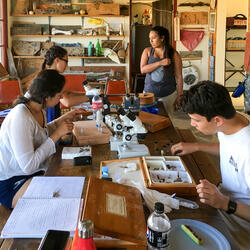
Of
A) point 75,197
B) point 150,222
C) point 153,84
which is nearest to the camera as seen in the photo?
point 150,222

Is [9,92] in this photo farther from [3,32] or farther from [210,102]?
[210,102]

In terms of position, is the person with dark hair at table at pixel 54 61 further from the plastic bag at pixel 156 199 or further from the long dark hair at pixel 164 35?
the plastic bag at pixel 156 199

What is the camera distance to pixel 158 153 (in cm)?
198

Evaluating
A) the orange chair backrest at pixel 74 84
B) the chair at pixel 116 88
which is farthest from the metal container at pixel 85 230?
the orange chair backrest at pixel 74 84

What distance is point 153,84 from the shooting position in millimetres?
3650

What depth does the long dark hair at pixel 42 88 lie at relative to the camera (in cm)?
207

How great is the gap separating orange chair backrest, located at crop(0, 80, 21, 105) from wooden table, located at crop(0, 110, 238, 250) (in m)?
2.36

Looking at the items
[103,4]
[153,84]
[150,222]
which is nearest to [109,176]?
[150,222]

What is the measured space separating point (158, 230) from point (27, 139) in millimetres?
1117

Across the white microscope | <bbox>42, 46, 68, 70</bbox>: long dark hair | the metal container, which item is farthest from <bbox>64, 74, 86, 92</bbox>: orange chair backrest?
the metal container

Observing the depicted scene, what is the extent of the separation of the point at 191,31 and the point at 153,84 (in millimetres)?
3516

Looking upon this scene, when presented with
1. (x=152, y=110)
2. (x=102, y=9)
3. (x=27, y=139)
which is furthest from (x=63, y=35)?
(x=27, y=139)

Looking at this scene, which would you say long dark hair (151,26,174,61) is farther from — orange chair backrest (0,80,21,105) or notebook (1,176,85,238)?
notebook (1,176,85,238)

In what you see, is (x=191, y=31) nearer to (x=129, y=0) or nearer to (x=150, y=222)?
(x=129, y=0)
